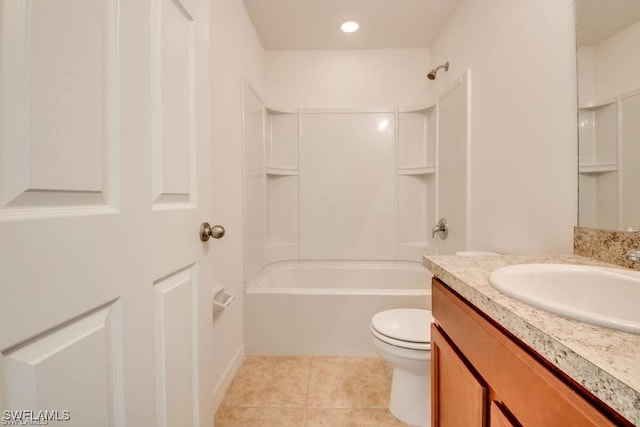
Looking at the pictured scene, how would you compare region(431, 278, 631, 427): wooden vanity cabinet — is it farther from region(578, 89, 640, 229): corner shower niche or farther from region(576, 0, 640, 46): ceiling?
region(576, 0, 640, 46): ceiling

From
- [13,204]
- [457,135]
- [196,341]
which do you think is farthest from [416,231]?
[13,204]

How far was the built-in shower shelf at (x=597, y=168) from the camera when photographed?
92 cm

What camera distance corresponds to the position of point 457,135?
6.32ft

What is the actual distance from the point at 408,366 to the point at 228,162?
1423 millimetres

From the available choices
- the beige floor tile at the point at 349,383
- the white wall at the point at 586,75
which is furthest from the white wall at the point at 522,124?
the beige floor tile at the point at 349,383

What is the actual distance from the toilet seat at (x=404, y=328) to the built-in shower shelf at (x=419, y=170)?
1290 mm

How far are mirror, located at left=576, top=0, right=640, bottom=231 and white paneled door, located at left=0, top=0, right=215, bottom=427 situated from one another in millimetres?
1327

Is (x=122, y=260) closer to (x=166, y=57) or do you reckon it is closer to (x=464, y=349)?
(x=166, y=57)

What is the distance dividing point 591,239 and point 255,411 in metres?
1.60

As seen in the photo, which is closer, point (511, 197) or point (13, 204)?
point (13, 204)

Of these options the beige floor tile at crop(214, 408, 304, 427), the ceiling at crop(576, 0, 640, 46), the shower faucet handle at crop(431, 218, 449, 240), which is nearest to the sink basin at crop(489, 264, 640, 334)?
the ceiling at crop(576, 0, 640, 46)

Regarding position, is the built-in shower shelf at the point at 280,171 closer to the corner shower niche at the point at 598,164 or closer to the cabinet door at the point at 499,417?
the corner shower niche at the point at 598,164

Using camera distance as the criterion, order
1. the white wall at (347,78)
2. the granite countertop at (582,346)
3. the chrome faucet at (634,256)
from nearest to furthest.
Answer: the granite countertop at (582,346) → the chrome faucet at (634,256) → the white wall at (347,78)

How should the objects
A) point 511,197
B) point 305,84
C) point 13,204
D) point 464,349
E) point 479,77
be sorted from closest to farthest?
point 13,204, point 464,349, point 511,197, point 479,77, point 305,84
